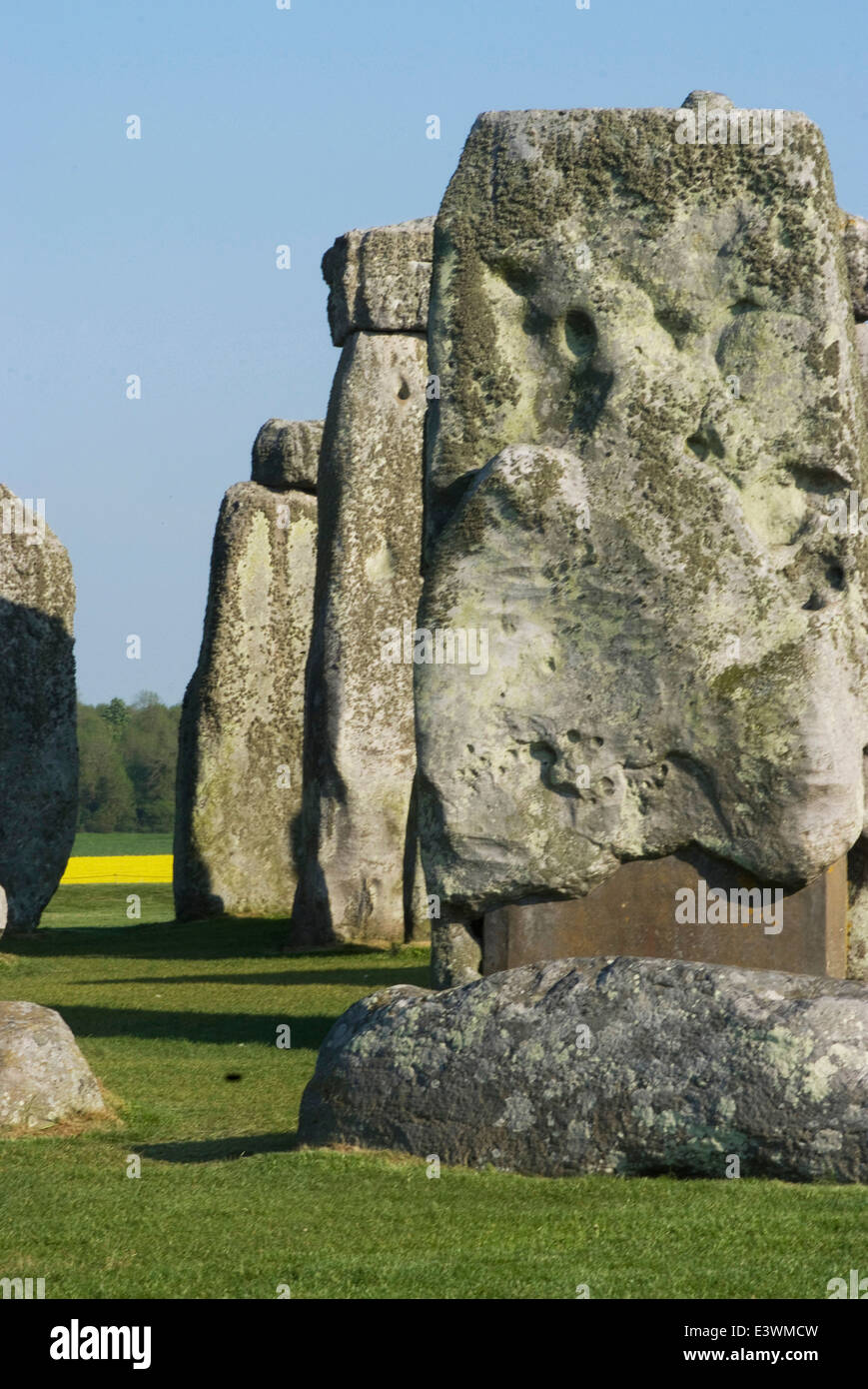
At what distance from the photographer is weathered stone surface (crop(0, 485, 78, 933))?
57.2 ft

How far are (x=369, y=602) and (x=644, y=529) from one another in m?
7.14

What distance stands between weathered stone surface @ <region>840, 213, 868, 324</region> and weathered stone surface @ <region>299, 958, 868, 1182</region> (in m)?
5.83

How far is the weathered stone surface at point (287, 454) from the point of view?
1986 cm

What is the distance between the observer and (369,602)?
15.7m

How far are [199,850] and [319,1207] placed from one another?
1378 cm

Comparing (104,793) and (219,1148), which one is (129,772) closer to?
(104,793)

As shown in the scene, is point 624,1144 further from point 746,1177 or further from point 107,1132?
point 107,1132

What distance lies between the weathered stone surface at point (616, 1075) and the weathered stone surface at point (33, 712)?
11.6 metres

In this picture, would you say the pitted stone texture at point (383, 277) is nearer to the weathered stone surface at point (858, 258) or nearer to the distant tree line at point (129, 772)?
the weathered stone surface at point (858, 258)

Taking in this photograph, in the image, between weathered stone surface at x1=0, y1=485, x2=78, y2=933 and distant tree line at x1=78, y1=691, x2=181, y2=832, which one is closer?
weathered stone surface at x1=0, y1=485, x2=78, y2=933

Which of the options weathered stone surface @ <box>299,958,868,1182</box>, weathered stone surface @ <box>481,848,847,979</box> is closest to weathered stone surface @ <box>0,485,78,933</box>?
weathered stone surface @ <box>481,848,847,979</box>

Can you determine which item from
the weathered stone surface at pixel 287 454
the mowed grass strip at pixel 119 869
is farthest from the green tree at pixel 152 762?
the weathered stone surface at pixel 287 454

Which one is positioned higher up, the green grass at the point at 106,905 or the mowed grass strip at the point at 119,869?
the mowed grass strip at the point at 119,869

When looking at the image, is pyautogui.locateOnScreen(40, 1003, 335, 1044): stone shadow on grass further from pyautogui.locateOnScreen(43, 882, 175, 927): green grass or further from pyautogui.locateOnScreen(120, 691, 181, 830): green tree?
pyautogui.locateOnScreen(120, 691, 181, 830): green tree
